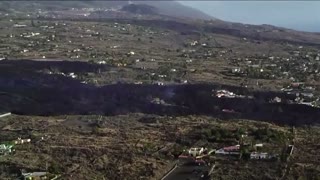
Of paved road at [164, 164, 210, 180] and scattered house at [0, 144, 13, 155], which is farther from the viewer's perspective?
scattered house at [0, 144, 13, 155]

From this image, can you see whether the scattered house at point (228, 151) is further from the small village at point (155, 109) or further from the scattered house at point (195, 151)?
the scattered house at point (195, 151)

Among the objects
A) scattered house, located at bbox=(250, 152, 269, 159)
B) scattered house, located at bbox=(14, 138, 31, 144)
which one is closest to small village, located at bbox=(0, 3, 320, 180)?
scattered house, located at bbox=(250, 152, 269, 159)

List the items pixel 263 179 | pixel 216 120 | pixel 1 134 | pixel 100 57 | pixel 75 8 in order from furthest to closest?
pixel 75 8 → pixel 100 57 → pixel 216 120 → pixel 1 134 → pixel 263 179

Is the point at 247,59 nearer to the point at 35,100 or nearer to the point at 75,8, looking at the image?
the point at 35,100

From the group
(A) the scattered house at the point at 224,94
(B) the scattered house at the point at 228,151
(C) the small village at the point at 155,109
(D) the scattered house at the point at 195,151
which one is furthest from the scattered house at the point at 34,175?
(A) the scattered house at the point at 224,94

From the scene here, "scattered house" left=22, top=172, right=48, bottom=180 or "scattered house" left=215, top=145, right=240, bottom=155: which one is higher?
"scattered house" left=215, top=145, right=240, bottom=155

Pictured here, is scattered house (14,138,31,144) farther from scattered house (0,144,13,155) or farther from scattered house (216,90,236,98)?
scattered house (216,90,236,98)

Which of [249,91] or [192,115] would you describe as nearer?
[192,115]

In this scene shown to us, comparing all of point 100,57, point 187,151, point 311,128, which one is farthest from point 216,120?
point 100,57

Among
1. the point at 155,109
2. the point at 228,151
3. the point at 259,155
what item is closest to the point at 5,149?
the point at 228,151
